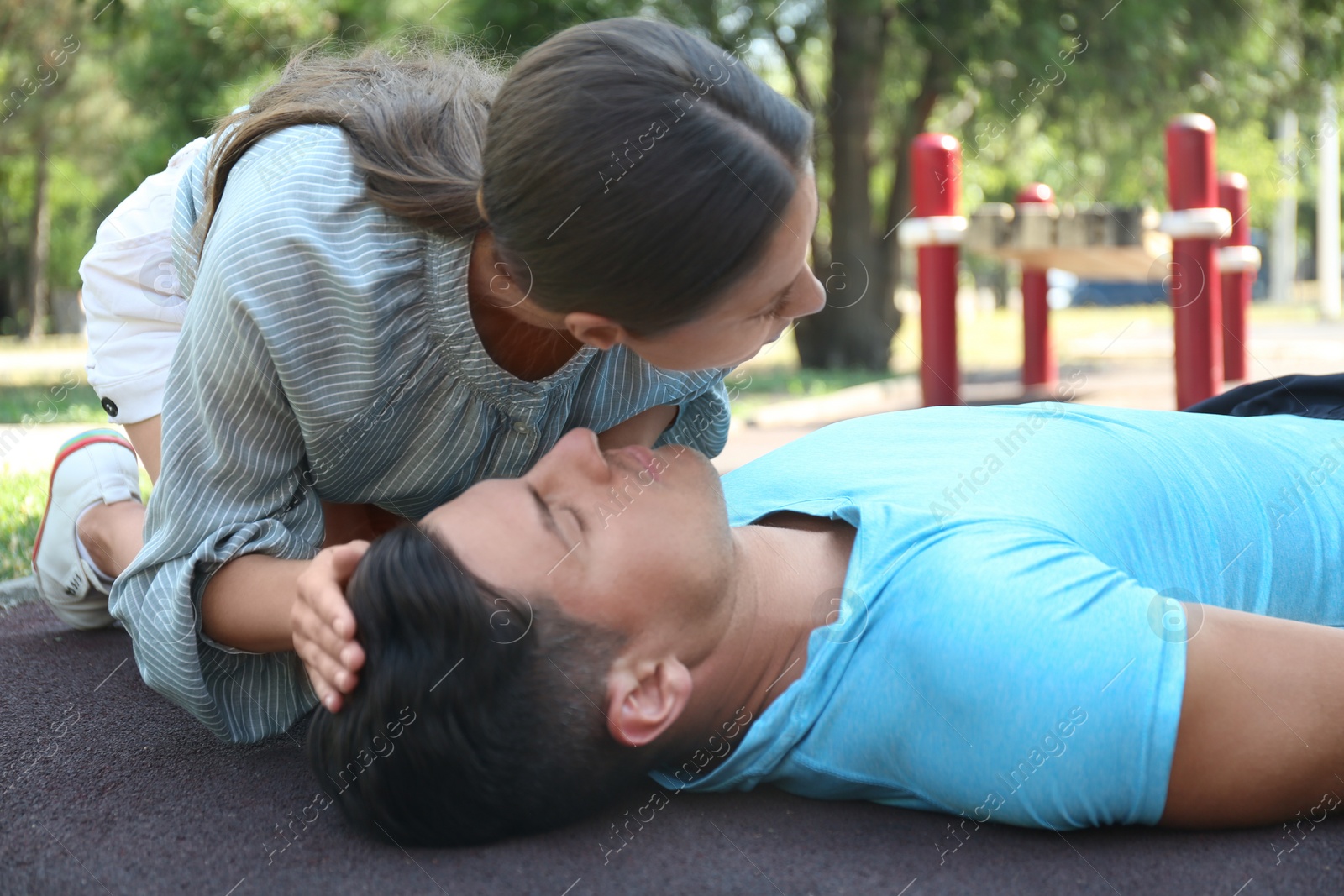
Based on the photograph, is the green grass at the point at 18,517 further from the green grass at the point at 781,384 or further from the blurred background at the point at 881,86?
the green grass at the point at 781,384

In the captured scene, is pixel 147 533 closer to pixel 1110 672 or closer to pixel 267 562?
pixel 267 562

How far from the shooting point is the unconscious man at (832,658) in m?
1.74

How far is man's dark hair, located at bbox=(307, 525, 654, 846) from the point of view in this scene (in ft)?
5.92

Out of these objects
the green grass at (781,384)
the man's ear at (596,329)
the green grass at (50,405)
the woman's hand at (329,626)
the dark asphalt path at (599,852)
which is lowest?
the green grass at (781,384)

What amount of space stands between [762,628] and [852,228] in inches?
431

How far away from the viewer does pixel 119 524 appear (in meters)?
3.19

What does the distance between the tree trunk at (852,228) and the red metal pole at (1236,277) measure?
3.36 metres

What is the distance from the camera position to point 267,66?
1119 centimetres

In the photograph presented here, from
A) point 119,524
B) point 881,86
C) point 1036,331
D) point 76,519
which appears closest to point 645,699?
point 119,524

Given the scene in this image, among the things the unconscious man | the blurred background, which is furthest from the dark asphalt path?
the blurred background


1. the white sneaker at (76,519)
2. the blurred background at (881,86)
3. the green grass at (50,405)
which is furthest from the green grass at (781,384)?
the white sneaker at (76,519)

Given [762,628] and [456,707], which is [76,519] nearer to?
[456,707]

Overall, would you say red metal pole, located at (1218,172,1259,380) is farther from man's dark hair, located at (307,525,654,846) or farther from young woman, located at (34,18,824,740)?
man's dark hair, located at (307,525,654,846)

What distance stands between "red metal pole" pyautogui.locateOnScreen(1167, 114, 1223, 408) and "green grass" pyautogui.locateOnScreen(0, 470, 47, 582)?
226 inches
